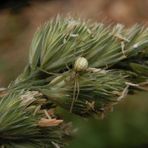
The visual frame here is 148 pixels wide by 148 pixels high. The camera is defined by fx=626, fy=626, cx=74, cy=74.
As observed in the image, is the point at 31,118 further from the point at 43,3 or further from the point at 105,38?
the point at 43,3

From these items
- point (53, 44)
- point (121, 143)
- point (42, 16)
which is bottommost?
point (121, 143)

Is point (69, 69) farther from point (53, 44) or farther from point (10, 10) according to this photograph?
point (10, 10)

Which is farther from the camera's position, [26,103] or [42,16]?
[42,16]

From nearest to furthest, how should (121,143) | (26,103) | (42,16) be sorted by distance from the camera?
(26,103)
(121,143)
(42,16)

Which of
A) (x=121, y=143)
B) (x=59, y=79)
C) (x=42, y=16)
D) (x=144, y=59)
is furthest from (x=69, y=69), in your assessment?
(x=42, y=16)

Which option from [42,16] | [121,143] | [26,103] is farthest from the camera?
[42,16]

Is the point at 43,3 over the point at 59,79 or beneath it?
over
